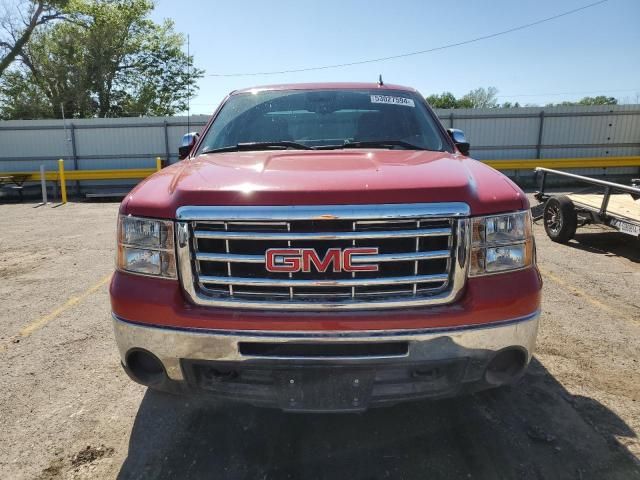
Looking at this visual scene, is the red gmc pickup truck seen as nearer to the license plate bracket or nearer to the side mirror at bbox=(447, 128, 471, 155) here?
the license plate bracket

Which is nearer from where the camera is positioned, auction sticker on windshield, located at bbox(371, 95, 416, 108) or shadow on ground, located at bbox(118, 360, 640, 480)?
shadow on ground, located at bbox(118, 360, 640, 480)

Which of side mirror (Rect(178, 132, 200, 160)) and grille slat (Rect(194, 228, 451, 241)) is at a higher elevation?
side mirror (Rect(178, 132, 200, 160))

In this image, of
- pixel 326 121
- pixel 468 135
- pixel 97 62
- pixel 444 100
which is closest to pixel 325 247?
pixel 326 121

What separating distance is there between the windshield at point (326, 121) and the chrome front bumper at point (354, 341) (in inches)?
56.6

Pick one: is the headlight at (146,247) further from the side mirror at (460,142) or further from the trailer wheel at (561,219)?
the trailer wheel at (561,219)

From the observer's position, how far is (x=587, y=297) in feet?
16.0

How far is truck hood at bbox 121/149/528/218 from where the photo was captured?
200cm

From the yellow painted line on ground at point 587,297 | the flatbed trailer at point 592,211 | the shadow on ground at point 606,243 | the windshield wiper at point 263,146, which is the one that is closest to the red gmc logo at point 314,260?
the windshield wiper at point 263,146

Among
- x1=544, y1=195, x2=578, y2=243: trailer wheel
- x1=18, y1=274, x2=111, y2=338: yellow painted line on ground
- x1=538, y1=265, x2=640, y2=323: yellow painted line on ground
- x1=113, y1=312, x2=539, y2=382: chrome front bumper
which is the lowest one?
x1=18, y1=274, x2=111, y2=338: yellow painted line on ground

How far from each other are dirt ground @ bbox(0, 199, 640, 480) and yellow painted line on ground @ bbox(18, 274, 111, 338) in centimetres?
5

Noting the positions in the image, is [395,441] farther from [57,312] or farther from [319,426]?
[57,312]

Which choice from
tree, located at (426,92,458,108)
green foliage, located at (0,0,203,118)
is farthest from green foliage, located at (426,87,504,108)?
green foliage, located at (0,0,203,118)

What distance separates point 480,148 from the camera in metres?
17.8

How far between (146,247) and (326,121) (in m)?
1.76
